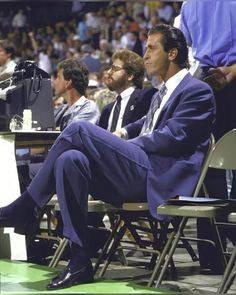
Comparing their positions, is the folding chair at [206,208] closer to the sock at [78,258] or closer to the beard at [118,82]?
the sock at [78,258]

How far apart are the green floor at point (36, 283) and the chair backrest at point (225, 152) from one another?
786 mm

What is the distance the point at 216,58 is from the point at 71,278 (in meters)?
1.74

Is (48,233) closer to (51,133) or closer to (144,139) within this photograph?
(51,133)

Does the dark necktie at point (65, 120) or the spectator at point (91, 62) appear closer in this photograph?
the dark necktie at point (65, 120)

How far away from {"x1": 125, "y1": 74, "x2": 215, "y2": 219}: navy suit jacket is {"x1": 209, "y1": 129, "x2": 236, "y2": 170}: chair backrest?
99mm

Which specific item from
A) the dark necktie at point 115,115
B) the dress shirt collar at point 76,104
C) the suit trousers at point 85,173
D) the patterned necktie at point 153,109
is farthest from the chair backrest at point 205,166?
the dress shirt collar at point 76,104

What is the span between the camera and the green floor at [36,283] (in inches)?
170

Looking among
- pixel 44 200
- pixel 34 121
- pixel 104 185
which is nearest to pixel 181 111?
pixel 104 185

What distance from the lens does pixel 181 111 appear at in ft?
15.4

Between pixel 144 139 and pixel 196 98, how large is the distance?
356 millimetres

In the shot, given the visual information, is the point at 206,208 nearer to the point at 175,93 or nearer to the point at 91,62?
the point at 175,93

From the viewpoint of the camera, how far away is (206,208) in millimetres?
4297

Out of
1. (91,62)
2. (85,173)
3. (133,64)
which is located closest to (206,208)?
(85,173)

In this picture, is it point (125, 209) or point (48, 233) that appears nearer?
point (125, 209)
